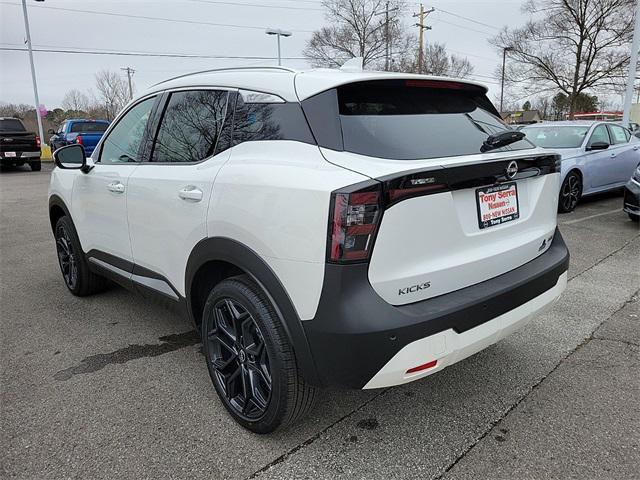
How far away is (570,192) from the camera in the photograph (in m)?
8.26

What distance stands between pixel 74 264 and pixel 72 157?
1.03 metres

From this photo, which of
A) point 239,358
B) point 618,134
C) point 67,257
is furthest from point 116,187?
point 618,134

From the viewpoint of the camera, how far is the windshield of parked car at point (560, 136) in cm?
865

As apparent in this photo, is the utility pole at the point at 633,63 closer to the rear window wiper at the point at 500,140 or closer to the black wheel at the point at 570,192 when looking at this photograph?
the black wheel at the point at 570,192

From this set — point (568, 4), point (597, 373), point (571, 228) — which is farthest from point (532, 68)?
point (597, 373)

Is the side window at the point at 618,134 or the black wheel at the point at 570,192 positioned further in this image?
the side window at the point at 618,134

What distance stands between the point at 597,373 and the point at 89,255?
3.71 meters

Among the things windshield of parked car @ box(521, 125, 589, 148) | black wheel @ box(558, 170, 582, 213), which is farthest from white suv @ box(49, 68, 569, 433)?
windshield of parked car @ box(521, 125, 589, 148)

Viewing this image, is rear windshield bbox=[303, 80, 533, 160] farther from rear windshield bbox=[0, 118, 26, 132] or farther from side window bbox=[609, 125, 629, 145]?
rear windshield bbox=[0, 118, 26, 132]

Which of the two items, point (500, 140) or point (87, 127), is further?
point (87, 127)

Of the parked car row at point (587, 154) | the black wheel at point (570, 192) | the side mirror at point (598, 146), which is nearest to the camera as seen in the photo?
the black wheel at point (570, 192)

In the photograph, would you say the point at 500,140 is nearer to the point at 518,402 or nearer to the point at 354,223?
the point at 354,223

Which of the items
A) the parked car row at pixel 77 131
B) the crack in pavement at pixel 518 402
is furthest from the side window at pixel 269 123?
the parked car row at pixel 77 131

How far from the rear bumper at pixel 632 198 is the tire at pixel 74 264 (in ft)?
22.2
